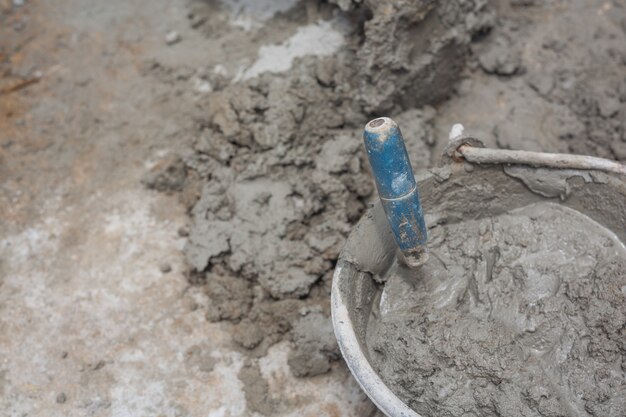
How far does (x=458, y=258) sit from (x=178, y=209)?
136 centimetres

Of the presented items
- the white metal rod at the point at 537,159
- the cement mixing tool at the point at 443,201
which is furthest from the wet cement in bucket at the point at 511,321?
the white metal rod at the point at 537,159

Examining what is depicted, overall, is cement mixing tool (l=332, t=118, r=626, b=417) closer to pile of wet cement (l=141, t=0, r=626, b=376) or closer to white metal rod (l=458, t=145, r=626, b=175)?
white metal rod (l=458, t=145, r=626, b=175)

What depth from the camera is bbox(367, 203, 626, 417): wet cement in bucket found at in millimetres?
1962

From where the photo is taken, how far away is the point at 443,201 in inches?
92.4

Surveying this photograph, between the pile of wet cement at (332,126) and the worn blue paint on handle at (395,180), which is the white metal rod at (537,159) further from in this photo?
the pile of wet cement at (332,126)

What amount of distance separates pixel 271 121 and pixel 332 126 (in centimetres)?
28

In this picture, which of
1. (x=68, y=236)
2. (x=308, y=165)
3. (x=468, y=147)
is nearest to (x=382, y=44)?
(x=308, y=165)

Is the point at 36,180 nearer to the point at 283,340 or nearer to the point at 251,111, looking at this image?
the point at 251,111

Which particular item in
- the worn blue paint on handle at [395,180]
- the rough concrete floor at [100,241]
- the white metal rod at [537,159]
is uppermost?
the worn blue paint on handle at [395,180]

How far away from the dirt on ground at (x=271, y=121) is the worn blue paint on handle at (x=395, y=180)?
2.44 feet

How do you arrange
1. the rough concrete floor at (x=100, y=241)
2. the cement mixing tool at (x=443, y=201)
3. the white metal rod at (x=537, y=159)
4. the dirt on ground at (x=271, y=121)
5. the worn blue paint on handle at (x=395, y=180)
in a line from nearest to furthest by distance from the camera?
the worn blue paint on handle at (x=395, y=180) < the cement mixing tool at (x=443, y=201) < the white metal rod at (x=537, y=159) < the rough concrete floor at (x=100, y=241) < the dirt on ground at (x=271, y=121)

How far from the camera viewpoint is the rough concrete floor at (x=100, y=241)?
101 inches

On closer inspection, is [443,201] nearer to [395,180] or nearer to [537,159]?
[537,159]

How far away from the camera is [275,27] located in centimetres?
336
